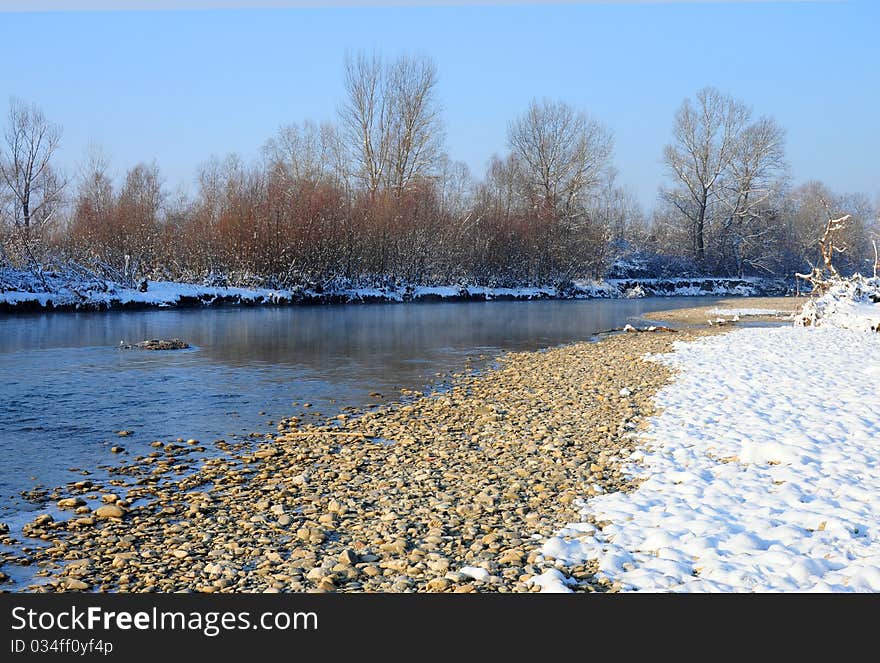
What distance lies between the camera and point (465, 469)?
6.82 m

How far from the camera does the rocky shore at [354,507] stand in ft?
14.5

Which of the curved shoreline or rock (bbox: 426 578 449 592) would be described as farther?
the curved shoreline

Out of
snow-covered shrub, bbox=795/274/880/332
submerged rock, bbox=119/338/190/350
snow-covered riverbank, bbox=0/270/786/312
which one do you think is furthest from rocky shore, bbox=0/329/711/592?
snow-covered riverbank, bbox=0/270/786/312

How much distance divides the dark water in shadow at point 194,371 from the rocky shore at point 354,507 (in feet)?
3.17

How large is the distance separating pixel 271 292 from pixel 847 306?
1029 inches

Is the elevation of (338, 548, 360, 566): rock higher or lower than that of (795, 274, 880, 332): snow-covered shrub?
lower

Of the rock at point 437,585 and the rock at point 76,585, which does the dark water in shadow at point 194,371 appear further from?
the rock at point 437,585

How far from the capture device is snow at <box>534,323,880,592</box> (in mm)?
4062

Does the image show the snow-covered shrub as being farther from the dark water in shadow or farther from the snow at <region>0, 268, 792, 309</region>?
the snow at <region>0, 268, 792, 309</region>

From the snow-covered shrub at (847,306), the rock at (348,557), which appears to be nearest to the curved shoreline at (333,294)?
the snow-covered shrub at (847,306)

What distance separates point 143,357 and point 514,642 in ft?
45.8

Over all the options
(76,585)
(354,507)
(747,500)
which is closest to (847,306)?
(747,500)

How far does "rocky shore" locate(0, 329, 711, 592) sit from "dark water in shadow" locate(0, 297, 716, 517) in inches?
38.0

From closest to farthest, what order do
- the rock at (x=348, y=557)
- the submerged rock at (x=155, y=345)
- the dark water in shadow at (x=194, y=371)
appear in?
the rock at (x=348, y=557) < the dark water in shadow at (x=194, y=371) < the submerged rock at (x=155, y=345)
